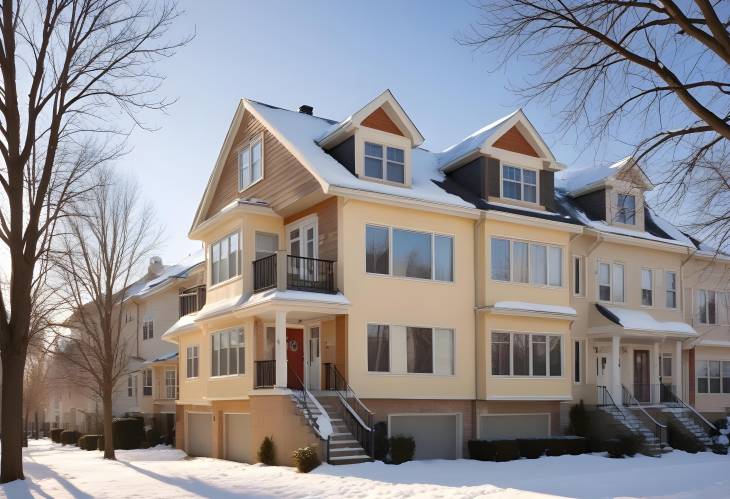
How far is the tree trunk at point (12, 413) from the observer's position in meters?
17.0

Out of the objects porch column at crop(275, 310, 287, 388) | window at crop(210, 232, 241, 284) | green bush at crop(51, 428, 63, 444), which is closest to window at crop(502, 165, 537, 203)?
window at crop(210, 232, 241, 284)

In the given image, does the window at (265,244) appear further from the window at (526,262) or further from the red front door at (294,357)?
the window at (526,262)

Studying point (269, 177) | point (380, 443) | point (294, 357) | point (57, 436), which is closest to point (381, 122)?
point (269, 177)

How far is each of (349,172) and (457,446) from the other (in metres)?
9.87

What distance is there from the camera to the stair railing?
1113 inches

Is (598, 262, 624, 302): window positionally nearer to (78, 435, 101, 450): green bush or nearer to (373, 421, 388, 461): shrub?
(373, 421, 388, 461): shrub

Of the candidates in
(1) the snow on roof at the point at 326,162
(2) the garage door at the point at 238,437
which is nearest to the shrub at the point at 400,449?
(2) the garage door at the point at 238,437

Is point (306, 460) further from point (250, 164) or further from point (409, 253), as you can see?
point (250, 164)

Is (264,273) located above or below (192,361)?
above

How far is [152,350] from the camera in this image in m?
47.3

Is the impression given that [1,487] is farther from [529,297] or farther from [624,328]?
[624,328]

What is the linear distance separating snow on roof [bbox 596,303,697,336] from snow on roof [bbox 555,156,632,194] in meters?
5.54

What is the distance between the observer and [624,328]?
95.2ft

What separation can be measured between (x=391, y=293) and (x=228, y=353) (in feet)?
21.1
